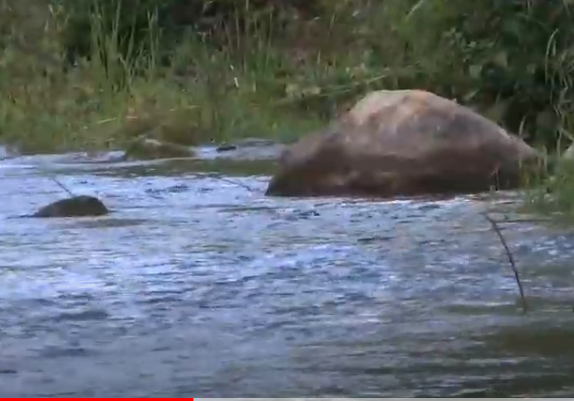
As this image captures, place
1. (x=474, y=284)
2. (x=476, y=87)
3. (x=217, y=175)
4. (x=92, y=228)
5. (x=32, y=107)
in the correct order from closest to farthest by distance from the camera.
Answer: (x=474, y=284) < (x=92, y=228) < (x=217, y=175) < (x=476, y=87) < (x=32, y=107)

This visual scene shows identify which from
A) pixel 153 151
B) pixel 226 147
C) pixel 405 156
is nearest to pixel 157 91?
pixel 226 147

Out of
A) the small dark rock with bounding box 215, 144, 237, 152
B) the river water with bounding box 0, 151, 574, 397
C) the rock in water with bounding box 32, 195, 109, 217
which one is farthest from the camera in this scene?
the small dark rock with bounding box 215, 144, 237, 152

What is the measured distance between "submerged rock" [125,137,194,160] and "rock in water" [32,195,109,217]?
1.91 m

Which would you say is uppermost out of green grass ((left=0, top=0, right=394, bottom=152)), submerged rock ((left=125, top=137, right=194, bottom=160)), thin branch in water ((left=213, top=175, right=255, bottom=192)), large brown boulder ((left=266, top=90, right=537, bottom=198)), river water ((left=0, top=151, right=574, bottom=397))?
river water ((left=0, top=151, right=574, bottom=397))

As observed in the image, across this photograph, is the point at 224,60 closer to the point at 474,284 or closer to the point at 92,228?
the point at 92,228

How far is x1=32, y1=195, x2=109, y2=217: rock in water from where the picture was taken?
3748 mm

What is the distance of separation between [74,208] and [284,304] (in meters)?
1.46

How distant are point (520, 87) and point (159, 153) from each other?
5.08 ft

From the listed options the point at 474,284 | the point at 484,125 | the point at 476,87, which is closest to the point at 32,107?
the point at 476,87

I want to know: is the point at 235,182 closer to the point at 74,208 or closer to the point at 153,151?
the point at 74,208

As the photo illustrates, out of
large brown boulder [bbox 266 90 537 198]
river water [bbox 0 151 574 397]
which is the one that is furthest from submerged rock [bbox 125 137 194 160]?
river water [bbox 0 151 574 397]

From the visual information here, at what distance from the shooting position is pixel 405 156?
435cm

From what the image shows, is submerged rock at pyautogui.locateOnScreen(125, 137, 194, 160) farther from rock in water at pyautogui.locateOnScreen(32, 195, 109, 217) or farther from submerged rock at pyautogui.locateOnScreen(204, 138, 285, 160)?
rock in water at pyautogui.locateOnScreen(32, 195, 109, 217)

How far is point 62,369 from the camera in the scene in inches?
78.4
